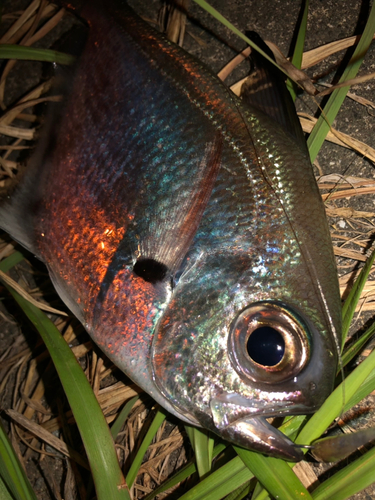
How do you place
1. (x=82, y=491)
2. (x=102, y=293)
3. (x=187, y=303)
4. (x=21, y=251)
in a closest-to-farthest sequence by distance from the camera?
(x=187, y=303)
(x=102, y=293)
(x=82, y=491)
(x=21, y=251)

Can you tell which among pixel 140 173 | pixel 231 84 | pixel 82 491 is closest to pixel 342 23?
pixel 231 84

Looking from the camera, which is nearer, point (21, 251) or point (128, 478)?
point (128, 478)

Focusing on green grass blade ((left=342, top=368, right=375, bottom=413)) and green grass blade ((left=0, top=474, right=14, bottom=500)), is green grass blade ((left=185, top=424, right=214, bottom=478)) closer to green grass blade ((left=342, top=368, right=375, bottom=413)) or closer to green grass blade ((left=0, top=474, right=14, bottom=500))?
green grass blade ((left=342, top=368, right=375, bottom=413))

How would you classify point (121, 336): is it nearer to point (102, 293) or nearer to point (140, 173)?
point (102, 293)

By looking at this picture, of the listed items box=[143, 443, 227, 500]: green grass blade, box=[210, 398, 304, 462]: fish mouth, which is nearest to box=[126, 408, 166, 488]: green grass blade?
box=[143, 443, 227, 500]: green grass blade

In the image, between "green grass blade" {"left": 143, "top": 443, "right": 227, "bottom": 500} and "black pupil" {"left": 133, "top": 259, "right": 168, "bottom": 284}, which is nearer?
"black pupil" {"left": 133, "top": 259, "right": 168, "bottom": 284}

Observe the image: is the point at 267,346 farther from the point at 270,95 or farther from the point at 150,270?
the point at 270,95

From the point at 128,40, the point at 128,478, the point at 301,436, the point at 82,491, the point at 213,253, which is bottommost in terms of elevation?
the point at 82,491

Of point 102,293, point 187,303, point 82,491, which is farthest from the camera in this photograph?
point 82,491
